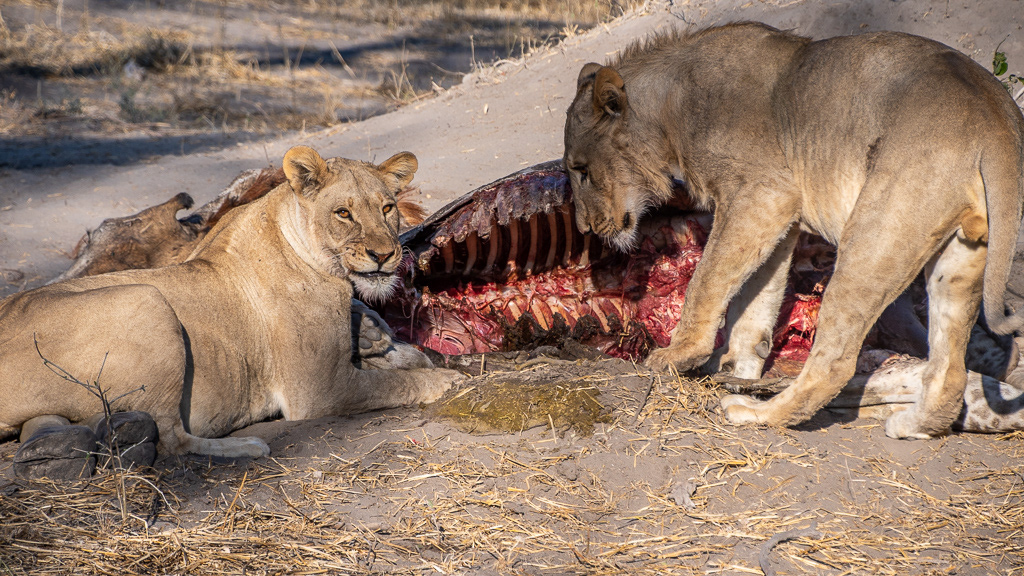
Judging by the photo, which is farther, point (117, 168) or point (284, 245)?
point (117, 168)

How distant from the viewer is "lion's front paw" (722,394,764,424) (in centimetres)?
373

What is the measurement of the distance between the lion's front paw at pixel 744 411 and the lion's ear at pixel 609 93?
5.34 ft

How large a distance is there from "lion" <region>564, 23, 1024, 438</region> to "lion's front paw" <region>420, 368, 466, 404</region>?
102 centimetres

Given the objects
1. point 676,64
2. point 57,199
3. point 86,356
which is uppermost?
point 676,64

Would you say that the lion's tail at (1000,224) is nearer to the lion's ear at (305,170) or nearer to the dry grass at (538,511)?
the dry grass at (538,511)

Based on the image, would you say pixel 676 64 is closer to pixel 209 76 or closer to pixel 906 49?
pixel 906 49

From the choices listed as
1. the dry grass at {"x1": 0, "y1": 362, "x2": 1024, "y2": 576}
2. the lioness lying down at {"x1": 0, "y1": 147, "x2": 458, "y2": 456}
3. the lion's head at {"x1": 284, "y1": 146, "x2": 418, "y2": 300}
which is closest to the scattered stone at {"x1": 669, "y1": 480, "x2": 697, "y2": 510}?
the dry grass at {"x1": 0, "y1": 362, "x2": 1024, "y2": 576}

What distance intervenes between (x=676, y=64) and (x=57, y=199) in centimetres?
570

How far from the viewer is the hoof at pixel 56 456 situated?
3.07 m

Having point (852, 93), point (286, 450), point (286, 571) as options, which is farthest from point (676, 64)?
point (286, 571)

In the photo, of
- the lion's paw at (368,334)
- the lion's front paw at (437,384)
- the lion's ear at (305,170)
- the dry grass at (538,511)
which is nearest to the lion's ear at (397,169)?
the lion's ear at (305,170)

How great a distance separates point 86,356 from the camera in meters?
3.34

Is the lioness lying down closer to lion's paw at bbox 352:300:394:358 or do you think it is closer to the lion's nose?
the lion's nose

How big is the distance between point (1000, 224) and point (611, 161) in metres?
1.90
